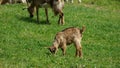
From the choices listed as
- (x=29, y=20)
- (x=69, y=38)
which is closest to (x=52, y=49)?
(x=69, y=38)

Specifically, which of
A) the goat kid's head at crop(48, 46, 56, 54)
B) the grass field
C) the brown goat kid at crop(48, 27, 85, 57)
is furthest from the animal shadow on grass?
the goat kid's head at crop(48, 46, 56, 54)

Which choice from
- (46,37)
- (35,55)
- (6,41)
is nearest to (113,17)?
(46,37)

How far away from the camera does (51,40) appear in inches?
713

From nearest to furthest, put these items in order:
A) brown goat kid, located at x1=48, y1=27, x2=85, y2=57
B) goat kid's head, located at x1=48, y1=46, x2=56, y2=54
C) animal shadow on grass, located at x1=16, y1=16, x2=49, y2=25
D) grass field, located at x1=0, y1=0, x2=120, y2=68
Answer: grass field, located at x1=0, y1=0, x2=120, y2=68 → goat kid's head, located at x1=48, y1=46, x2=56, y2=54 → brown goat kid, located at x1=48, y1=27, x2=85, y2=57 → animal shadow on grass, located at x1=16, y1=16, x2=49, y2=25

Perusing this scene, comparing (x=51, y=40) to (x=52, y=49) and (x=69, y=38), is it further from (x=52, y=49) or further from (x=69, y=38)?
(x=52, y=49)

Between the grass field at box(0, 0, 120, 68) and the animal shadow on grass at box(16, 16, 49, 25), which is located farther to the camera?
the animal shadow on grass at box(16, 16, 49, 25)

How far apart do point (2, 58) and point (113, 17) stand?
15.5 metres

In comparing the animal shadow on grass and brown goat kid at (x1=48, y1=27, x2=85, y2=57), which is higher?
brown goat kid at (x1=48, y1=27, x2=85, y2=57)

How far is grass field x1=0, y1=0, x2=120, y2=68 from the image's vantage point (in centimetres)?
1287

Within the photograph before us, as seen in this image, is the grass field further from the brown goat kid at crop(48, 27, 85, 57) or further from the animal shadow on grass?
the brown goat kid at crop(48, 27, 85, 57)

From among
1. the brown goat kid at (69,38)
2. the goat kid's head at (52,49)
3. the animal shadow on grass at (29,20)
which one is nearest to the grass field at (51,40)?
the animal shadow on grass at (29,20)

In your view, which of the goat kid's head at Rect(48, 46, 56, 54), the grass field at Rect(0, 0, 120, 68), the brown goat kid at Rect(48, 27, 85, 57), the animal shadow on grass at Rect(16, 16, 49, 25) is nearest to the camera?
the grass field at Rect(0, 0, 120, 68)

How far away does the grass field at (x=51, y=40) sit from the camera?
507 inches

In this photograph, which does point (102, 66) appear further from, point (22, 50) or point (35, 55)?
point (22, 50)
